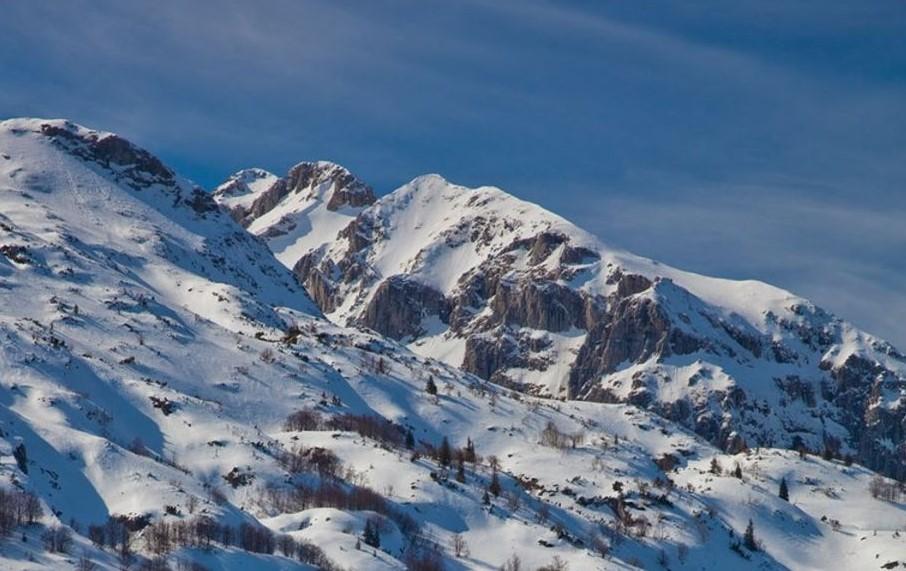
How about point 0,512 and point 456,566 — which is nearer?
point 0,512

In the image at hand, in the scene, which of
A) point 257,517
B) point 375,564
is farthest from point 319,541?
point 257,517

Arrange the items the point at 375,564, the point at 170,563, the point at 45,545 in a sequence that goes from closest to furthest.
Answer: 1. the point at 45,545
2. the point at 170,563
3. the point at 375,564

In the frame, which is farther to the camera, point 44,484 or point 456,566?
point 456,566

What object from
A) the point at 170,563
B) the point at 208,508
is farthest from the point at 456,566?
the point at 170,563

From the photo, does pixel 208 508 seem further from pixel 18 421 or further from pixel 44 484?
pixel 18 421

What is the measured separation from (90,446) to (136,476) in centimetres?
1056

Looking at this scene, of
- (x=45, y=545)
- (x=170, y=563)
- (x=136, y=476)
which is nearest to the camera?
(x=45, y=545)

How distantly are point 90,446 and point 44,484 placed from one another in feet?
54.4

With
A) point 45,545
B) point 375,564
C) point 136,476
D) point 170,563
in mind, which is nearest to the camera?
point 45,545

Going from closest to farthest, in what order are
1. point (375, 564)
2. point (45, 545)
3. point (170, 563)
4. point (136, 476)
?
point (45, 545), point (170, 563), point (375, 564), point (136, 476)

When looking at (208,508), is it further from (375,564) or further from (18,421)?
(18,421)

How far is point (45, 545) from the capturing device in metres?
146

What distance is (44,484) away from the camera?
181125mm

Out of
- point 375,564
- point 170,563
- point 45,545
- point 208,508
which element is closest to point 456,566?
point 375,564
